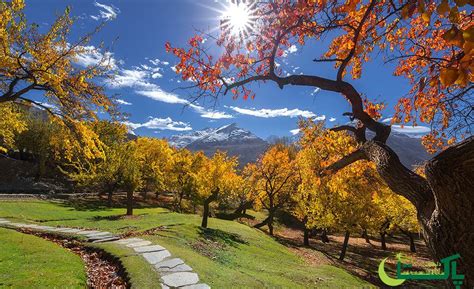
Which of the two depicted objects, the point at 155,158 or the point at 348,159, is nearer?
the point at 348,159

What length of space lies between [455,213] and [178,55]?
252 inches

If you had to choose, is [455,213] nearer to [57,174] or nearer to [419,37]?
[419,37]

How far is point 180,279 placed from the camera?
882 centimetres

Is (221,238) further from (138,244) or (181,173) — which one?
(181,173)

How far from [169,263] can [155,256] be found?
1.12 metres

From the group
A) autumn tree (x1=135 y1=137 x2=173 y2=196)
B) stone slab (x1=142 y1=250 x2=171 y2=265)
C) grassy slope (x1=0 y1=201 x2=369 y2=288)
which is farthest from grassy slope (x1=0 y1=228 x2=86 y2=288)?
autumn tree (x1=135 y1=137 x2=173 y2=196)

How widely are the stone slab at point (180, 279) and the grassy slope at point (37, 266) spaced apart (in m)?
2.31

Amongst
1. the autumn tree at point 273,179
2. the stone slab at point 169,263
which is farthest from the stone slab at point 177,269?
the autumn tree at point 273,179

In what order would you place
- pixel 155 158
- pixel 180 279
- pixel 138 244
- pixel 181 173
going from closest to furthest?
pixel 180 279
pixel 138 244
pixel 181 173
pixel 155 158

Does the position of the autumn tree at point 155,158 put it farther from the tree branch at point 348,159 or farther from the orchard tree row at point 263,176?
the tree branch at point 348,159

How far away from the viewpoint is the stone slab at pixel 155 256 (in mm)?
10615

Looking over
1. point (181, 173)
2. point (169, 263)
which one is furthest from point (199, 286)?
point (181, 173)

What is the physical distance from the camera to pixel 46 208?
3180 cm

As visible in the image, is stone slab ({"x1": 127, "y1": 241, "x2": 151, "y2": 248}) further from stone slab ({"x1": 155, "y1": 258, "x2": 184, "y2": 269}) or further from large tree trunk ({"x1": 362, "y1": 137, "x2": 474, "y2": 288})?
large tree trunk ({"x1": 362, "y1": 137, "x2": 474, "y2": 288})
